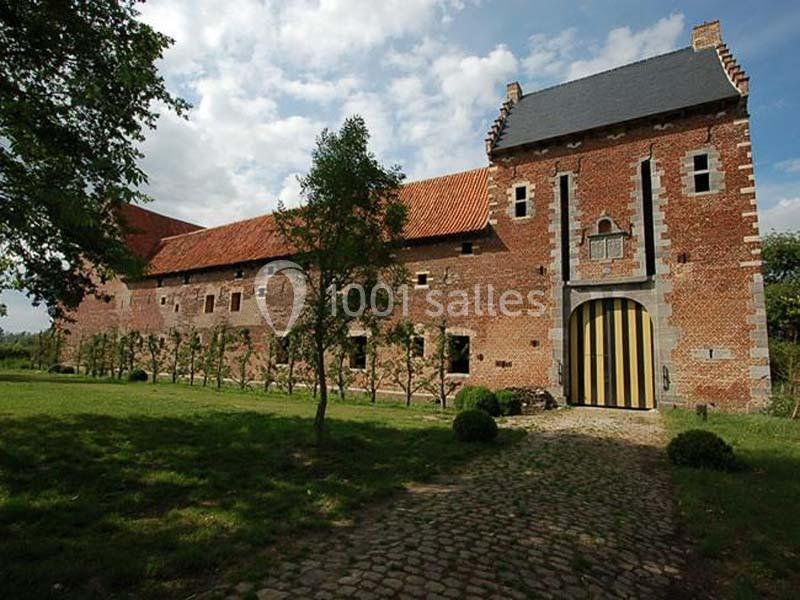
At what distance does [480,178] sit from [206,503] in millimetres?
17142

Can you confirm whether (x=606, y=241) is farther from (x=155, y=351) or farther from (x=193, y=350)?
(x=155, y=351)

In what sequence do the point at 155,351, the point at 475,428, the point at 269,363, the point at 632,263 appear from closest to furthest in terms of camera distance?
the point at 475,428 < the point at 632,263 < the point at 269,363 < the point at 155,351

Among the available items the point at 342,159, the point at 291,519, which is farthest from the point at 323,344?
the point at 291,519

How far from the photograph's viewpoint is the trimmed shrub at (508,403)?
41.9ft

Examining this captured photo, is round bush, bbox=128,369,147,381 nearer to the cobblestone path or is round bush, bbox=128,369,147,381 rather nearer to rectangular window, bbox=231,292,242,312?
rectangular window, bbox=231,292,242,312

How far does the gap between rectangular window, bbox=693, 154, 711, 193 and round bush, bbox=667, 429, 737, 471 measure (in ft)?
30.6

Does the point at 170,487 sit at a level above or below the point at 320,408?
below

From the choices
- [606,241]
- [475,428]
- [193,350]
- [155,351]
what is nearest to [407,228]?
[606,241]

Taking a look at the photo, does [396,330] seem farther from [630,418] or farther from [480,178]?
[480,178]

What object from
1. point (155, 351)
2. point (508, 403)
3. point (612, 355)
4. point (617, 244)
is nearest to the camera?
point (508, 403)

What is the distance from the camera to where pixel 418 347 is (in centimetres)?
1630

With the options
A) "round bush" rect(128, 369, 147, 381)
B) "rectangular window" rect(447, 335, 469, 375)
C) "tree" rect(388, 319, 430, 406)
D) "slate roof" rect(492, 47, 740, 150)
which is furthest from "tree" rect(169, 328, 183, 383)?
"slate roof" rect(492, 47, 740, 150)

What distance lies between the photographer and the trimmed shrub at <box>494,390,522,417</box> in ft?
41.9

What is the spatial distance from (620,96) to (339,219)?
13275 millimetres
